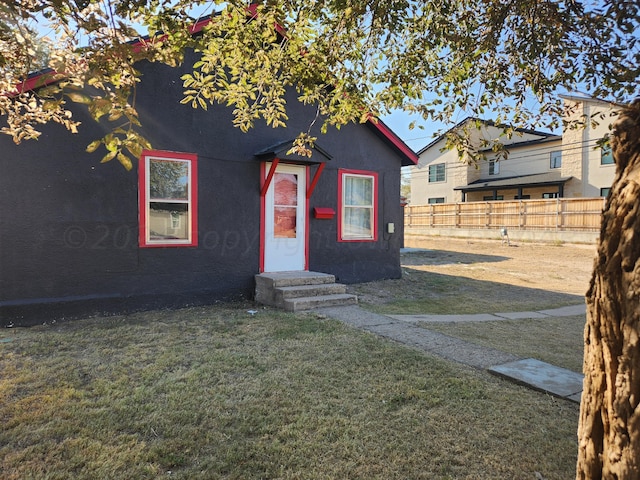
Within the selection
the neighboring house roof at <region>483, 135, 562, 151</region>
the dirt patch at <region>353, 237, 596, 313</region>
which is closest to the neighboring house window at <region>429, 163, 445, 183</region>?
the neighboring house roof at <region>483, 135, 562, 151</region>

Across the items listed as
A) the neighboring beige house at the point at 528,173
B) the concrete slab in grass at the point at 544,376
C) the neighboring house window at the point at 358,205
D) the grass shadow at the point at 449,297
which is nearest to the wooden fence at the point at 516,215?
the neighboring beige house at the point at 528,173

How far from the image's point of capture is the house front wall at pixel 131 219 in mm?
5875

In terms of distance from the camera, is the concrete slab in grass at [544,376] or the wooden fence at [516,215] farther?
the wooden fence at [516,215]

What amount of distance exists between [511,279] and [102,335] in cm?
988

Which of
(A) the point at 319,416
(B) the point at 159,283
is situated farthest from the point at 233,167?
(A) the point at 319,416

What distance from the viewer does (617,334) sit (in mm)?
1606

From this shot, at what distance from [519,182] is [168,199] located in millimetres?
24162

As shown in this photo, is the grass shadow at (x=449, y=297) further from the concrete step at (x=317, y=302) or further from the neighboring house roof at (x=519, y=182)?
the neighboring house roof at (x=519, y=182)

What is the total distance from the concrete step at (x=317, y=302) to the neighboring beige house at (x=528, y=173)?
1470 cm

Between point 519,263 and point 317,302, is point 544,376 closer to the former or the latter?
point 317,302

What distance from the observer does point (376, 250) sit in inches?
379

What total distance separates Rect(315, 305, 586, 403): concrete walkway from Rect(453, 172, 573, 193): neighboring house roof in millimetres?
19711

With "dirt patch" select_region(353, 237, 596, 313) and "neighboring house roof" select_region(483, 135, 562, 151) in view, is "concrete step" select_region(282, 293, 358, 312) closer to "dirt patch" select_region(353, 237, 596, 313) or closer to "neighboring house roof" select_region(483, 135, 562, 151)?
"dirt patch" select_region(353, 237, 596, 313)

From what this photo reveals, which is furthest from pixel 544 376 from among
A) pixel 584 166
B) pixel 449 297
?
pixel 584 166
